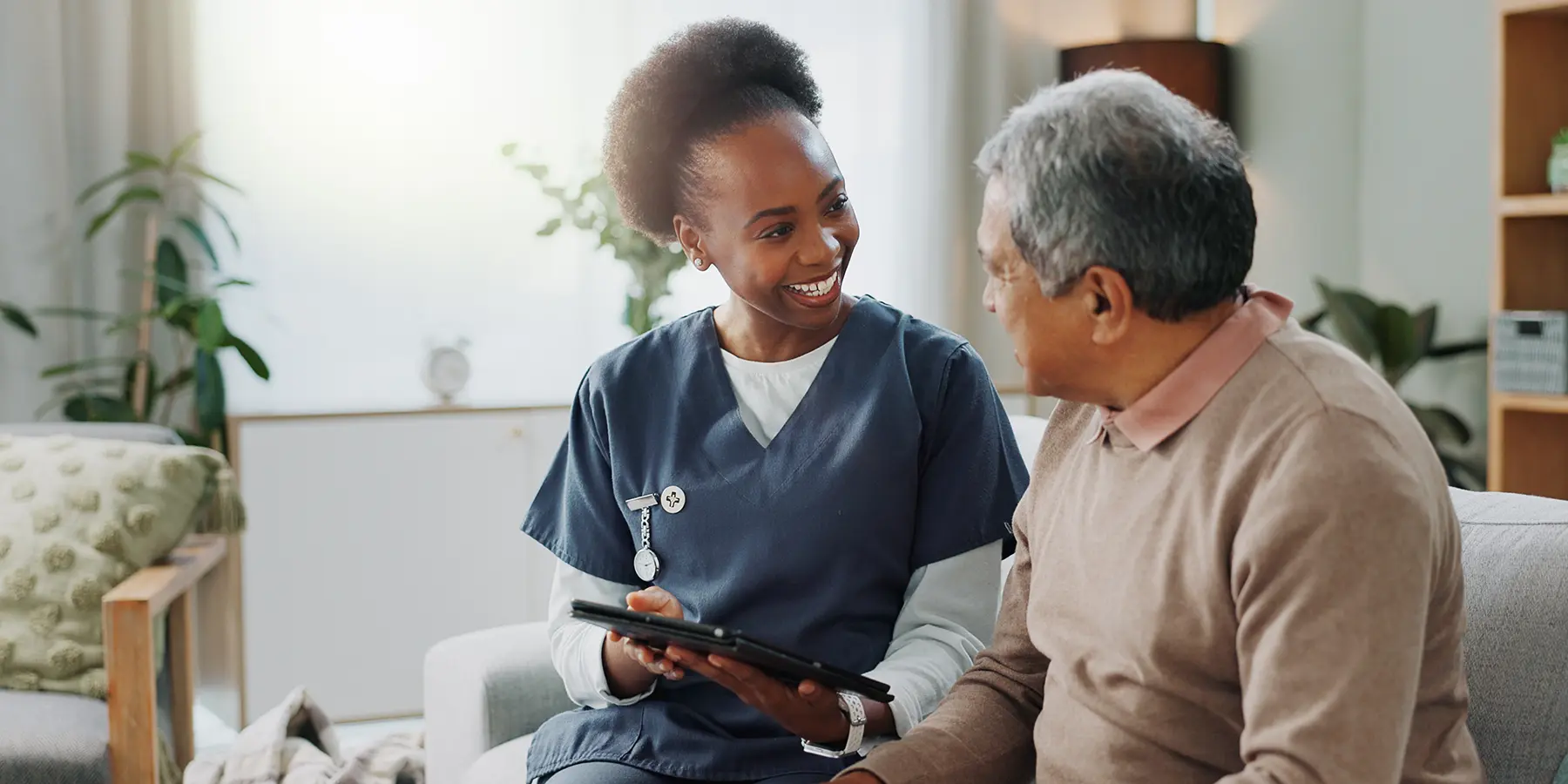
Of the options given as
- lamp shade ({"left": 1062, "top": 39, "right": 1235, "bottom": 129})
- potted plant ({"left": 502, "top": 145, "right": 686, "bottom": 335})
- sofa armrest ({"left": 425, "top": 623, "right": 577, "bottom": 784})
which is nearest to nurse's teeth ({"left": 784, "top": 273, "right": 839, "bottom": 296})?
sofa armrest ({"left": 425, "top": 623, "right": 577, "bottom": 784})

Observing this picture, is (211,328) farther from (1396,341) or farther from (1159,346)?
(1396,341)

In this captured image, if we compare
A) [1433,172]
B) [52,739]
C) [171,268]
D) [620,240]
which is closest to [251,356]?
[171,268]

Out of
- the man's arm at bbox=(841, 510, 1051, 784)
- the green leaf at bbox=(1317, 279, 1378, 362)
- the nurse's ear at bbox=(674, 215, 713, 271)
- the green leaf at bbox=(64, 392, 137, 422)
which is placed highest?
the nurse's ear at bbox=(674, 215, 713, 271)

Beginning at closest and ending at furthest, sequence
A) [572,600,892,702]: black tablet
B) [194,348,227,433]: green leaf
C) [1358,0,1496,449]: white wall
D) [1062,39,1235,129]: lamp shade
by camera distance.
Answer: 1. [572,600,892,702]: black tablet
2. [194,348,227,433]: green leaf
3. [1358,0,1496,449]: white wall
4. [1062,39,1235,129]: lamp shade

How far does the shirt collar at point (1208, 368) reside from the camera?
104 centimetres

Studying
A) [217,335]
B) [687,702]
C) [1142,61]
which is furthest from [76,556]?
[1142,61]

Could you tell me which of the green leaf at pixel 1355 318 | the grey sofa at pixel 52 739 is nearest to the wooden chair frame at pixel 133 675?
the grey sofa at pixel 52 739

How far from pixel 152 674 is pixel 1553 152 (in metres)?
3.03

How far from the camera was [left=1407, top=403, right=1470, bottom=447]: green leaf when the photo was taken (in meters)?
3.63

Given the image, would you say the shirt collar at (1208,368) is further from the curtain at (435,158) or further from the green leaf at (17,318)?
the green leaf at (17,318)

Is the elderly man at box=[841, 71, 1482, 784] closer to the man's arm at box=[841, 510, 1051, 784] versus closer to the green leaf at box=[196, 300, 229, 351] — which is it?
the man's arm at box=[841, 510, 1051, 784]

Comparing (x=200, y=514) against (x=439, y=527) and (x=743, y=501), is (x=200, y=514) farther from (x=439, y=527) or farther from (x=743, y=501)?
(x=743, y=501)

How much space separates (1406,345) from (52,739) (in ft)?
10.4

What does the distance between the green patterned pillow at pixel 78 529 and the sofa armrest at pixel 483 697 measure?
0.68 m
